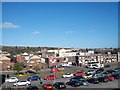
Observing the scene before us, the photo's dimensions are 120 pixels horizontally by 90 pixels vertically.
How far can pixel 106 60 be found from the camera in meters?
61.5

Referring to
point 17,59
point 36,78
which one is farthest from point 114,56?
point 36,78

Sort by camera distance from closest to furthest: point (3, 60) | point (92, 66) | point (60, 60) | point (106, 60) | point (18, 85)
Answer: point (18, 85) → point (92, 66) → point (3, 60) → point (60, 60) → point (106, 60)

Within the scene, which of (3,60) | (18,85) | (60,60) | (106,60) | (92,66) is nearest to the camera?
(18,85)

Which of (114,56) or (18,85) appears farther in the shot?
(114,56)

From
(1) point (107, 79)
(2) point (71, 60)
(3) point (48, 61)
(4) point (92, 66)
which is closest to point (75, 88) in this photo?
(1) point (107, 79)

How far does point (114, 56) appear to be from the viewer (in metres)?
61.8

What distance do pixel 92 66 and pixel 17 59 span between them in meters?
22.1

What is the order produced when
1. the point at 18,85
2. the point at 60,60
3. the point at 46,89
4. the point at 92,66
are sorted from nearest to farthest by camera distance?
the point at 46,89 < the point at 18,85 < the point at 92,66 < the point at 60,60

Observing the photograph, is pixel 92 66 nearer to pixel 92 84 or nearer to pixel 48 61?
pixel 48 61

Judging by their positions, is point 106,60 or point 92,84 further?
point 106,60

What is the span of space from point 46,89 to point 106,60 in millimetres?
43532

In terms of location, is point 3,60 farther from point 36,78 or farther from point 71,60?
point 36,78

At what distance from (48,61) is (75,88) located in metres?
32.8

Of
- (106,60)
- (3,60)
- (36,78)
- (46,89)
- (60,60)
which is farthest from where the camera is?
(106,60)
